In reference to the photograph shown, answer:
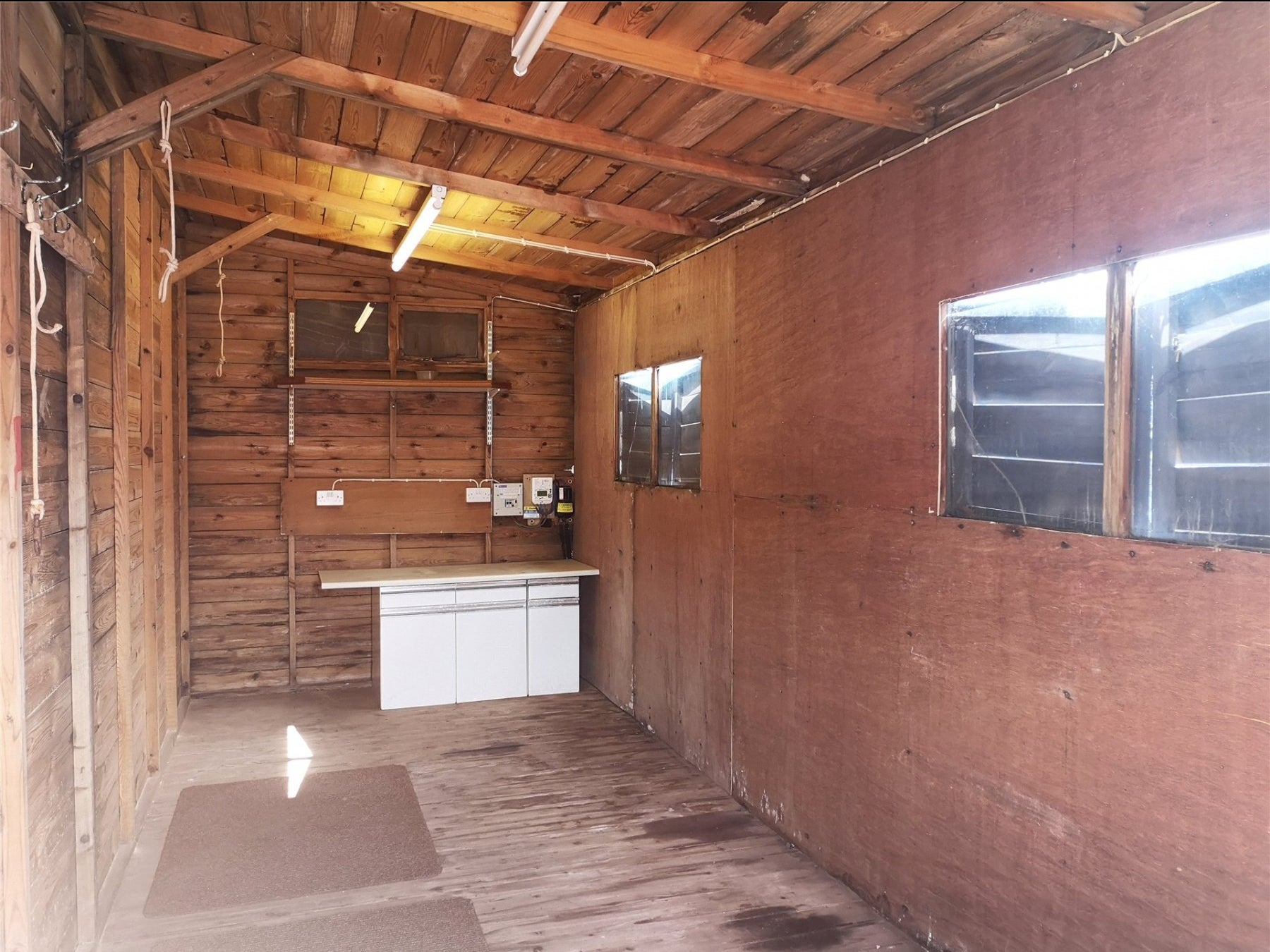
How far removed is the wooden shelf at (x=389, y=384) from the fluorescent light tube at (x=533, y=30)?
369cm

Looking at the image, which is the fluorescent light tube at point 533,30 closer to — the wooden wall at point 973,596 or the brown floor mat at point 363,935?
the wooden wall at point 973,596

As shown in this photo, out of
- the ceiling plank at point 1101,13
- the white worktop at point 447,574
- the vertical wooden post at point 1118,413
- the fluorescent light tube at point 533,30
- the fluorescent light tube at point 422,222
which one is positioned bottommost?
the white worktop at point 447,574

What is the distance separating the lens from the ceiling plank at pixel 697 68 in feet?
7.41

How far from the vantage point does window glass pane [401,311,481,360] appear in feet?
19.9

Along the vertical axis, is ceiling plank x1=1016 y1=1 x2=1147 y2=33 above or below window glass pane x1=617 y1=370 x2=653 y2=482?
above

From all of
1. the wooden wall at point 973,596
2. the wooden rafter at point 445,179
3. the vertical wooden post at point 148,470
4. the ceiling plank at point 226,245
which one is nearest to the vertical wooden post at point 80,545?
the wooden rafter at point 445,179

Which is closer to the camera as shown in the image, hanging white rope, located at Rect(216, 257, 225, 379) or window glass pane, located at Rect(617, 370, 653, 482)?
window glass pane, located at Rect(617, 370, 653, 482)

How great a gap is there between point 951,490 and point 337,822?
9.52ft

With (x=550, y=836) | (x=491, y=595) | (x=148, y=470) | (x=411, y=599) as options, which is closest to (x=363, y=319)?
(x=411, y=599)

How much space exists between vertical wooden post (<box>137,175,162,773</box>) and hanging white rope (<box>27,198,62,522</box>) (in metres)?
1.58

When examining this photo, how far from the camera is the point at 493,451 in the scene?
6250mm

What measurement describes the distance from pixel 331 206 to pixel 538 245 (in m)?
1.07

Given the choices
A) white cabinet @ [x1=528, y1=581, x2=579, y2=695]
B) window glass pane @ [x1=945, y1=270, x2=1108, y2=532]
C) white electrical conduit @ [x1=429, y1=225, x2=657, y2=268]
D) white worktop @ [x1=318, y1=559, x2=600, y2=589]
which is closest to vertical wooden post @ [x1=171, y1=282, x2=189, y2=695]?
white worktop @ [x1=318, y1=559, x2=600, y2=589]

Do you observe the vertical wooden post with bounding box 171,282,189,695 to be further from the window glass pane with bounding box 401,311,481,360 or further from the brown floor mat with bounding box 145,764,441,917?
the brown floor mat with bounding box 145,764,441,917
